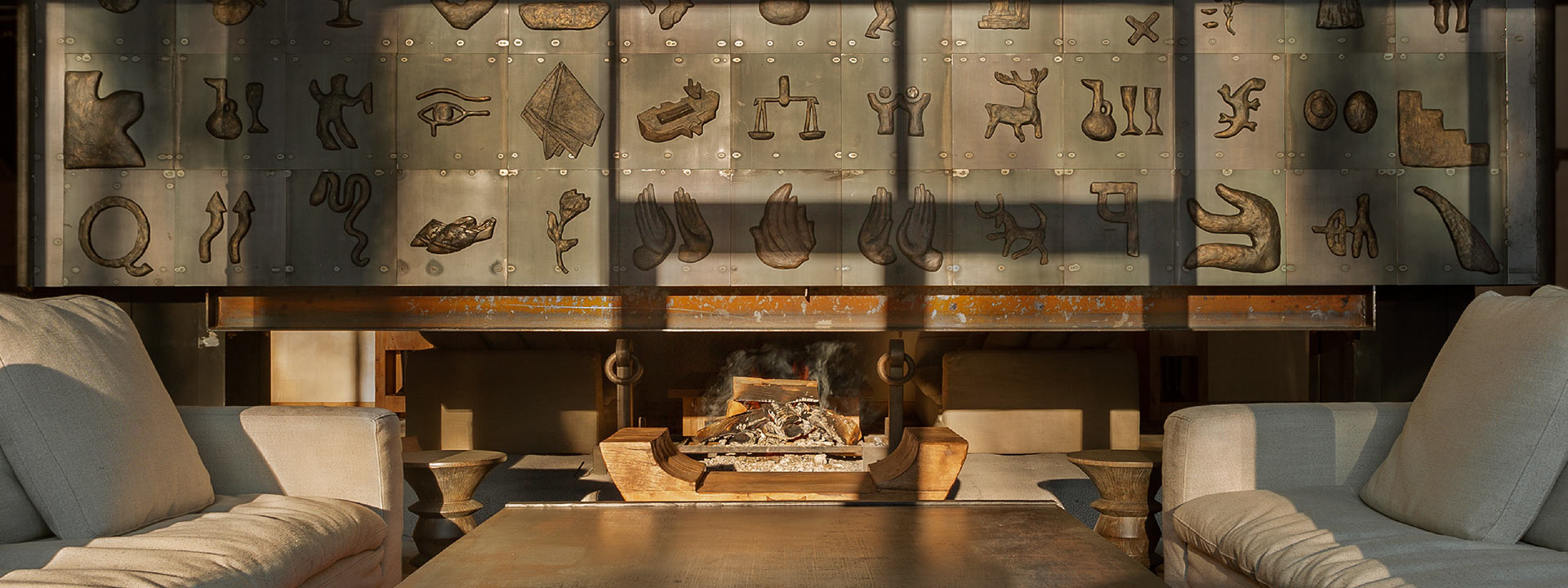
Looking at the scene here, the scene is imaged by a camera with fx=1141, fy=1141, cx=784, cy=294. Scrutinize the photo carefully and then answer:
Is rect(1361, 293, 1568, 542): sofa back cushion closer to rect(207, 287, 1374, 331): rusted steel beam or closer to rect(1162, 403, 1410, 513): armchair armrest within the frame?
rect(1162, 403, 1410, 513): armchair armrest

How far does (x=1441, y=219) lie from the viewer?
13.9ft

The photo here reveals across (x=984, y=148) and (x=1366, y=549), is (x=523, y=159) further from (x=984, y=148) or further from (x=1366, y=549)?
(x=1366, y=549)

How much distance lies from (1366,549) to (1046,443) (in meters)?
3.92

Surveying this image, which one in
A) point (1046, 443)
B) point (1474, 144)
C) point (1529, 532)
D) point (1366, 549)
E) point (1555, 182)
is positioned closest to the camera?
point (1366, 549)

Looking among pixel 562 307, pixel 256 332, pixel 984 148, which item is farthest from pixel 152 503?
pixel 984 148

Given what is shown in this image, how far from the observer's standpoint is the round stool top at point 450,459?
3.29m

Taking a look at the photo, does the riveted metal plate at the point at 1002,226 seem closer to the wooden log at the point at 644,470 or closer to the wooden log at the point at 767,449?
the wooden log at the point at 767,449

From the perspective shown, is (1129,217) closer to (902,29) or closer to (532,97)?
(902,29)

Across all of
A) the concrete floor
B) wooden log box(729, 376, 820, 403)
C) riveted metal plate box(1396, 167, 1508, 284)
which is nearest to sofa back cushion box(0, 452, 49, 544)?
the concrete floor

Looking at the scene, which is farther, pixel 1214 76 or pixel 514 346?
pixel 514 346

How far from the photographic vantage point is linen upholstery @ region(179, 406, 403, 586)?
256 cm

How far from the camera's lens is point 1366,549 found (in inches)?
79.3

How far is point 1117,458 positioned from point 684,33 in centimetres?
222

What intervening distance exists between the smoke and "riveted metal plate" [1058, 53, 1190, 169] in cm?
225
